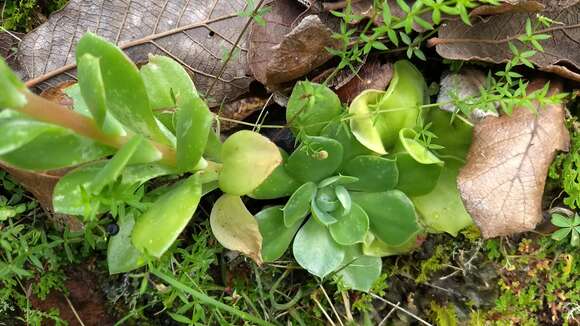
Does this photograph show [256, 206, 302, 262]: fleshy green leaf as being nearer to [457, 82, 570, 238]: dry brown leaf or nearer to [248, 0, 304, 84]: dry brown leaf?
[248, 0, 304, 84]: dry brown leaf

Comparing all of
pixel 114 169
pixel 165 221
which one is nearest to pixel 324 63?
pixel 165 221

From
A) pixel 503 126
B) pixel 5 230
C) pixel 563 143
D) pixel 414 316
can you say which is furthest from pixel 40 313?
pixel 563 143

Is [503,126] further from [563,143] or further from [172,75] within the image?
[172,75]

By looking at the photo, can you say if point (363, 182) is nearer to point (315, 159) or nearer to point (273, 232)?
point (315, 159)

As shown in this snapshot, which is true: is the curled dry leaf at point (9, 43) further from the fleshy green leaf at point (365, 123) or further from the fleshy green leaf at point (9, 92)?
the fleshy green leaf at point (365, 123)

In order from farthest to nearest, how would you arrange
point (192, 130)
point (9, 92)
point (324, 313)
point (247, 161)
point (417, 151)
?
point (324, 313), point (417, 151), point (247, 161), point (192, 130), point (9, 92)

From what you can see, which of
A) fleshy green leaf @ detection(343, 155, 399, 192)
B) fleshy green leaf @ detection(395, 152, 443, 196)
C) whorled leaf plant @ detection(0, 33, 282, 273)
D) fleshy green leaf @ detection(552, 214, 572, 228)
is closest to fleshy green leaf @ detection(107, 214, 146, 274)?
whorled leaf plant @ detection(0, 33, 282, 273)

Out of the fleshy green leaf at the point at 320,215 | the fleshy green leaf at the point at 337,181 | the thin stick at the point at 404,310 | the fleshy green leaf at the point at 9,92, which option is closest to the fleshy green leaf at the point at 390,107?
the fleshy green leaf at the point at 337,181

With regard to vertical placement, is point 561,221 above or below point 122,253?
above
